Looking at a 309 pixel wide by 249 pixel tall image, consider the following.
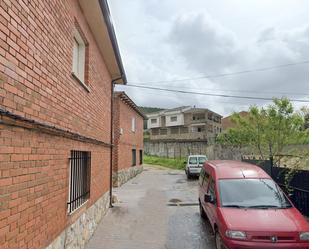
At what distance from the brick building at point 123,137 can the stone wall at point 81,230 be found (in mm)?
7813

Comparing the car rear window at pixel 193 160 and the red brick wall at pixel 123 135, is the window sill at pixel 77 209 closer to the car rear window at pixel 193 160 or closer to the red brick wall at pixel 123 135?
the red brick wall at pixel 123 135

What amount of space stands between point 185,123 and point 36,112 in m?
59.9

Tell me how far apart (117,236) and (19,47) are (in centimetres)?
539

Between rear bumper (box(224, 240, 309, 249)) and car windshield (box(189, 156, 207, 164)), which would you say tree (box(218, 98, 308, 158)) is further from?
car windshield (box(189, 156, 207, 164))

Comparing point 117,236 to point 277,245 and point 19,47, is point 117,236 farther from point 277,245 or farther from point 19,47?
point 19,47

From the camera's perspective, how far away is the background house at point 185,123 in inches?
2374

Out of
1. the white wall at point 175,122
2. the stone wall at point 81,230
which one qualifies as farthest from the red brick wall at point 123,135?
the white wall at point 175,122

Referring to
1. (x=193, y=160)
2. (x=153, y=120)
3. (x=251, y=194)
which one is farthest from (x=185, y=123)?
(x=251, y=194)

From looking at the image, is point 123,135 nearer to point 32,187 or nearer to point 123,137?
point 123,137

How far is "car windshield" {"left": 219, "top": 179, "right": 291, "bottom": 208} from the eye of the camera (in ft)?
19.6

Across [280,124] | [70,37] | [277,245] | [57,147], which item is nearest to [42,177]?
[57,147]

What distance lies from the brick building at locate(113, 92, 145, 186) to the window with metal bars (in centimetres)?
969

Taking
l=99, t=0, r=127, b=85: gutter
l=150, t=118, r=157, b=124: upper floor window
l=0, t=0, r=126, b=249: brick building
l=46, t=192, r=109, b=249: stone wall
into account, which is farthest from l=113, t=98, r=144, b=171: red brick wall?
l=150, t=118, r=157, b=124: upper floor window

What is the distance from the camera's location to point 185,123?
206 feet
